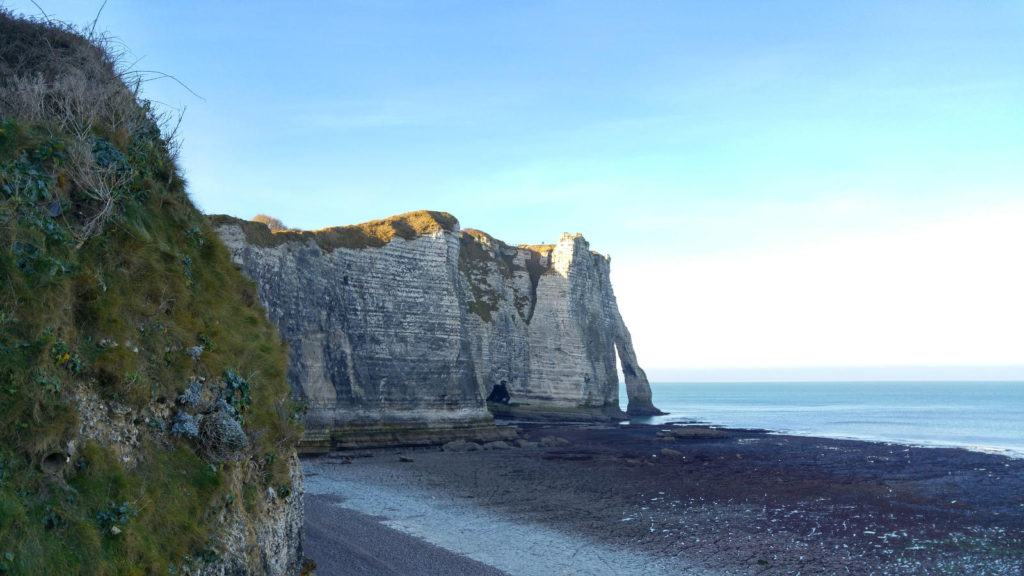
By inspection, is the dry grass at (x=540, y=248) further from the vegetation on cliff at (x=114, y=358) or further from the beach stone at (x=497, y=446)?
the vegetation on cliff at (x=114, y=358)

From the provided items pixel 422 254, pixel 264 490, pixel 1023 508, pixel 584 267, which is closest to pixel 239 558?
pixel 264 490

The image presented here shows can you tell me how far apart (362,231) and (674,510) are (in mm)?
28808

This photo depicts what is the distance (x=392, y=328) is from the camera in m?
42.8

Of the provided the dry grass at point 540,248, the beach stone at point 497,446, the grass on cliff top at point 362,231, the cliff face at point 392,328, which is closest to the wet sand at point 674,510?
the beach stone at point 497,446

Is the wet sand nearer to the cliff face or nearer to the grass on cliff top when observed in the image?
the cliff face

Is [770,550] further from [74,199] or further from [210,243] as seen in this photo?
[74,199]

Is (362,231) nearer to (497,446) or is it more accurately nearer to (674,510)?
(497,446)

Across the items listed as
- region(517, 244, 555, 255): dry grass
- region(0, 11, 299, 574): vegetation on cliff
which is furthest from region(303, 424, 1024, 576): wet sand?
region(517, 244, 555, 255): dry grass

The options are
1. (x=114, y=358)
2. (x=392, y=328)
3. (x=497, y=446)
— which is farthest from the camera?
(x=392, y=328)

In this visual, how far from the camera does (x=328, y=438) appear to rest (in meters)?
37.3

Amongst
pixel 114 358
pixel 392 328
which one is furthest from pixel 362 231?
pixel 114 358

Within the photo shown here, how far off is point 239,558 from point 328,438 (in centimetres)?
3080

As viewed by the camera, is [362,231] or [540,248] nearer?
[362,231]

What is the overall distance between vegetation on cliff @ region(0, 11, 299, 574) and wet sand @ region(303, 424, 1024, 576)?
Result: 5575 millimetres
